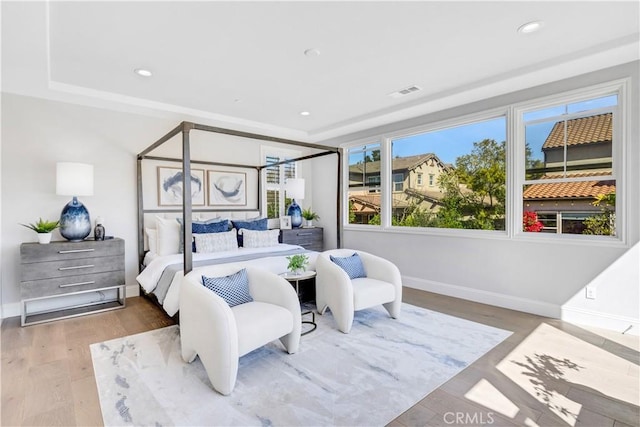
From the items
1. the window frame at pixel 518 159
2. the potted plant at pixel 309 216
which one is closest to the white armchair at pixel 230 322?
the window frame at pixel 518 159

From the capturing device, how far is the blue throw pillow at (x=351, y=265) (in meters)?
3.64

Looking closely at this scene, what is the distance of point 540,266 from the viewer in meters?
3.64

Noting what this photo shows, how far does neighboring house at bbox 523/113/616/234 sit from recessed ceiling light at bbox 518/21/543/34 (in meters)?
1.44

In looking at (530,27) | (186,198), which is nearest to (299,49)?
(186,198)

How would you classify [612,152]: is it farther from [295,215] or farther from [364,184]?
[295,215]

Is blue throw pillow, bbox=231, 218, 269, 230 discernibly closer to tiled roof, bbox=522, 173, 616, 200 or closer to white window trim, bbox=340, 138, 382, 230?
white window trim, bbox=340, 138, 382, 230

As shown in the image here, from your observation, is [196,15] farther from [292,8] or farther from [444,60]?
[444,60]

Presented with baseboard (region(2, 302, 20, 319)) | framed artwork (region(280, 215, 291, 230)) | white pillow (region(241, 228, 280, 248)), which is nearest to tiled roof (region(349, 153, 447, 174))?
framed artwork (region(280, 215, 291, 230))

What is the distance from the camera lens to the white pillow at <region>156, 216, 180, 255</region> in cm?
403

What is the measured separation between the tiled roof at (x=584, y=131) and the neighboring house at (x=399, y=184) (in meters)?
1.33

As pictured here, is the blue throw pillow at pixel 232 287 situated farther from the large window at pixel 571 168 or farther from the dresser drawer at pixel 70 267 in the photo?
the large window at pixel 571 168

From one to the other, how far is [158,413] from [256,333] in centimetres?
75

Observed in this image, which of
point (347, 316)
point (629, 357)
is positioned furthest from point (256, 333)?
point (629, 357)

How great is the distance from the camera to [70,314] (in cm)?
369
